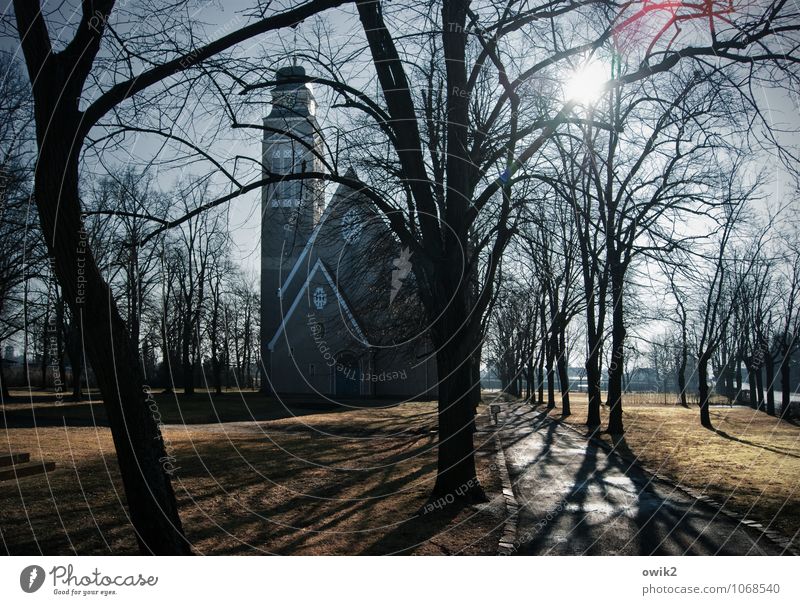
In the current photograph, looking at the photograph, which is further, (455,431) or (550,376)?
(550,376)

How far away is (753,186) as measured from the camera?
6582 mm

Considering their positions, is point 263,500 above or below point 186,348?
below

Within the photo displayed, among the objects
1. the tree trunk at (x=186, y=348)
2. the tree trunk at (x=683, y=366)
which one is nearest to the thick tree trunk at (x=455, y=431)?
the tree trunk at (x=683, y=366)

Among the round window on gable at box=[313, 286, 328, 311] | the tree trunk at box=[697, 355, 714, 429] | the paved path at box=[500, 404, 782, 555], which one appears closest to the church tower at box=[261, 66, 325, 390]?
the paved path at box=[500, 404, 782, 555]

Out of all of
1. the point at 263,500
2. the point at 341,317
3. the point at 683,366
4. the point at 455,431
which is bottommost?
the point at 263,500

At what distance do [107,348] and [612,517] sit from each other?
641 cm

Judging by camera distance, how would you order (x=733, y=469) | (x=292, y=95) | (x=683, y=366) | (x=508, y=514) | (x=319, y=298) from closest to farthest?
(x=292, y=95) < (x=508, y=514) < (x=733, y=469) < (x=683, y=366) < (x=319, y=298)

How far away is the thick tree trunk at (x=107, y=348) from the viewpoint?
5352 mm

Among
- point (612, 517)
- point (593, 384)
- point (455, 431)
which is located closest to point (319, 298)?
point (593, 384)

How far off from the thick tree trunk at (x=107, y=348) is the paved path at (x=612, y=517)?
382cm

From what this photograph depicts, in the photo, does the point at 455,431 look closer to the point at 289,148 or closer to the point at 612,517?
the point at 612,517

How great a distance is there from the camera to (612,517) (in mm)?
7730

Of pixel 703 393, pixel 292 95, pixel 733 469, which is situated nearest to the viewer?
pixel 292 95

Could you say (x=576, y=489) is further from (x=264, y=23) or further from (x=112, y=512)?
(x=264, y=23)
